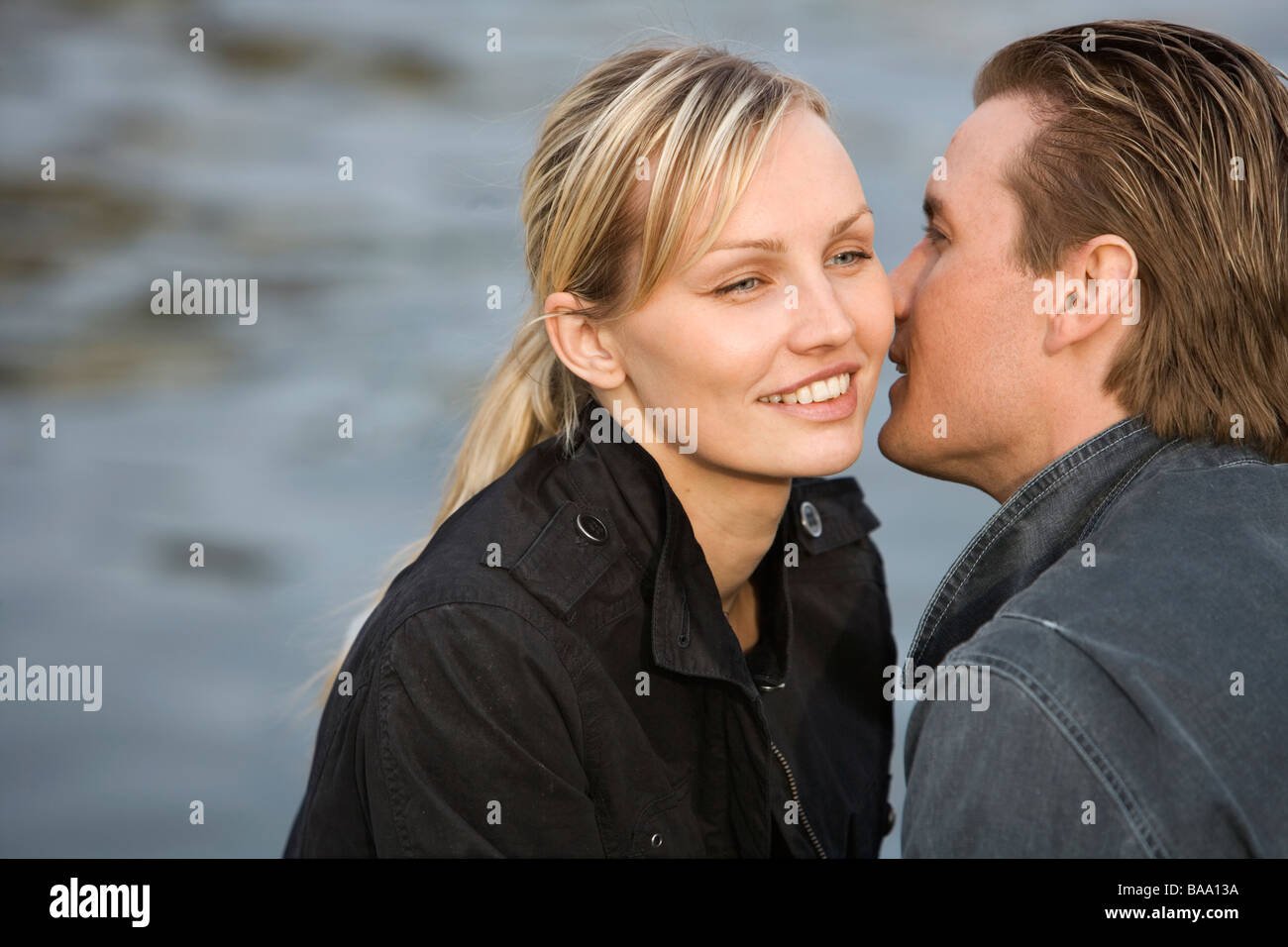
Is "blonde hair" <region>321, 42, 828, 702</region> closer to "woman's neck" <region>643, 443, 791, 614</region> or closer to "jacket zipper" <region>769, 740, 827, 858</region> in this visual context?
"woman's neck" <region>643, 443, 791, 614</region>

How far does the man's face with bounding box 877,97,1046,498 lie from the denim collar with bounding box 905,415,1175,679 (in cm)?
20

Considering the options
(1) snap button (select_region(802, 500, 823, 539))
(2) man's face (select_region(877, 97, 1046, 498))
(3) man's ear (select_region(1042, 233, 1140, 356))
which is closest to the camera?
(3) man's ear (select_region(1042, 233, 1140, 356))

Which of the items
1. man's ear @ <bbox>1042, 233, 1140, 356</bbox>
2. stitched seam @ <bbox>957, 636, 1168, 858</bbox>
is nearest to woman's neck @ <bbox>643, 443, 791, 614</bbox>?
man's ear @ <bbox>1042, 233, 1140, 356</bbox>

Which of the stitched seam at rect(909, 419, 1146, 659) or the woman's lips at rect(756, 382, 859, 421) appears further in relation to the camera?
the woman's lips at rect(756, 382, 859, 421)

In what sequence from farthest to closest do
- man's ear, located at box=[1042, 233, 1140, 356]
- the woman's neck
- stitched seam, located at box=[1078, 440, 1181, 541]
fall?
the woman's neck, man's ear, located at box=[1042, 233, 1140, 356], stitched seam, located at box=[1078, 440, 1181, 541]

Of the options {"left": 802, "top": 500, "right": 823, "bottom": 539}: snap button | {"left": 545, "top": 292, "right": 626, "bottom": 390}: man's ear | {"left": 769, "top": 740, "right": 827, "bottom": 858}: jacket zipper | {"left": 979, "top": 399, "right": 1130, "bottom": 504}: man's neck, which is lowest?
{"left": 769, "top": 740, "right": 827, "bottom": 858}: jacket zipper

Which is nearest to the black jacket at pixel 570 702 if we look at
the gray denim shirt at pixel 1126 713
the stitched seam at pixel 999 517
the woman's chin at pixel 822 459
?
the woman's chin at pixel 822 459

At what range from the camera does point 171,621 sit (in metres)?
5.03

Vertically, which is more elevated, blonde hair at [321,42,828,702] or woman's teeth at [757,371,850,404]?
blonde hair at [321,42,828,702]

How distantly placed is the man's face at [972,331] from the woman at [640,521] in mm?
138

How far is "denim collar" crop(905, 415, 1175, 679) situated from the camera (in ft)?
6.94

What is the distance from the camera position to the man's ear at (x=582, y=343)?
243cm

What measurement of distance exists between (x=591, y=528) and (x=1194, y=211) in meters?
1.12
